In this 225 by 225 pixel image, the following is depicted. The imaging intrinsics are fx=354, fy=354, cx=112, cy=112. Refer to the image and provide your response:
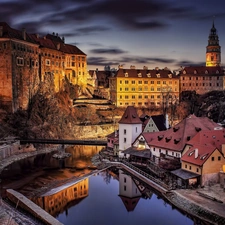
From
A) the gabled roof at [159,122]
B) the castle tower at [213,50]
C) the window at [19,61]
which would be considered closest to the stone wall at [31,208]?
the gabled roof at [159,122]

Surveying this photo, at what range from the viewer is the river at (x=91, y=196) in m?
29.4

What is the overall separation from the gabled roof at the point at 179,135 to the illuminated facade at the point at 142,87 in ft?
132

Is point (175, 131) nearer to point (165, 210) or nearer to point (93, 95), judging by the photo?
point (165, 210)

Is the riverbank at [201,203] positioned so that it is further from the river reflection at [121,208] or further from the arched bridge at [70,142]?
the arched bridge at [70,142]

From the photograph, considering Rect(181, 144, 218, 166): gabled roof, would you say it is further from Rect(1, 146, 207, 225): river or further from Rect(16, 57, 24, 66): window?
Rect(16, 57, 24, 66): window

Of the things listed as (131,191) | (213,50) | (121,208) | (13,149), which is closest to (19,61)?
(13,149)

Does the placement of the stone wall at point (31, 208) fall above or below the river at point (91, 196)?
above

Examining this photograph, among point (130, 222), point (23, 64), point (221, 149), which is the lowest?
point (130, 222)

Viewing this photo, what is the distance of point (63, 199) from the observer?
33.8m

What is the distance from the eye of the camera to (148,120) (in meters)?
52.1

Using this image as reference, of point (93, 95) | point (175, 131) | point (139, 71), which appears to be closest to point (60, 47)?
point (93, 95)

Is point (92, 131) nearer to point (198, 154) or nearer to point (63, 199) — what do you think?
point (63, 199)

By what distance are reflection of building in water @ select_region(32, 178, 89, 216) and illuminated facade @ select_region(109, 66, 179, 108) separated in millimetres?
50271

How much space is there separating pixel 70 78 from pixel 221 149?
56.4m
